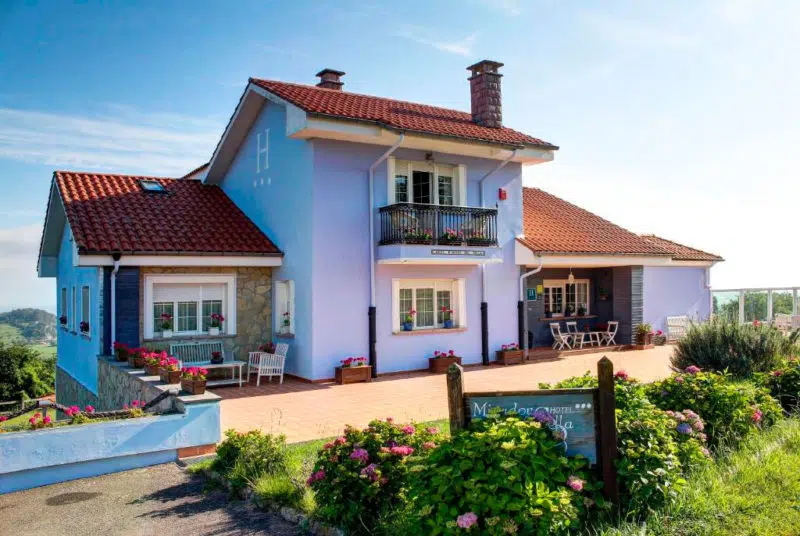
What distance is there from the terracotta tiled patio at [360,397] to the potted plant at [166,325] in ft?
5.71

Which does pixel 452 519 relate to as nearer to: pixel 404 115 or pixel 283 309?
pixel 283 309

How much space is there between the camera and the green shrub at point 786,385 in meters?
8.61

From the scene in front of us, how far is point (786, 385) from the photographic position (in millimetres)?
8758

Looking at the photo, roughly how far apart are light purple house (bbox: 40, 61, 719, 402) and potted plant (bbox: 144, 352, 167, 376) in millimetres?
2550

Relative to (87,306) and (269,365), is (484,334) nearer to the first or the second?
(269,365)

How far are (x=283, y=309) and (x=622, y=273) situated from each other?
10.9 metres

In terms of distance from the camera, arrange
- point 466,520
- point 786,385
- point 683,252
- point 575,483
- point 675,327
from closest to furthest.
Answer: point 466,520, point 575,483, point 786,385, point 675,327, point 683,252

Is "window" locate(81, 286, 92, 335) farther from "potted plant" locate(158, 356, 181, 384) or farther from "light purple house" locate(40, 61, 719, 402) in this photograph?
"potted plant" locate(158, 356, 181, 384)

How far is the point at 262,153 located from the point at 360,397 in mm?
6863

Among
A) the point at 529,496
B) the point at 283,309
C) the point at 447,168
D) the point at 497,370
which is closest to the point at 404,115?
the point at 447,168

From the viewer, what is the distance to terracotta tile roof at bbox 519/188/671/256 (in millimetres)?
17828

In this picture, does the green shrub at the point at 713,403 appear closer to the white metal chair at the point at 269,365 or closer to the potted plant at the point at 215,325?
the white metal chair at the point at 269,365

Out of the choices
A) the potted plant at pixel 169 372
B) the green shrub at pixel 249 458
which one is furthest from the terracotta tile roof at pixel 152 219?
the green shrub at pixel 249 458


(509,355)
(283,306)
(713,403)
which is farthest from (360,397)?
(713,403)
